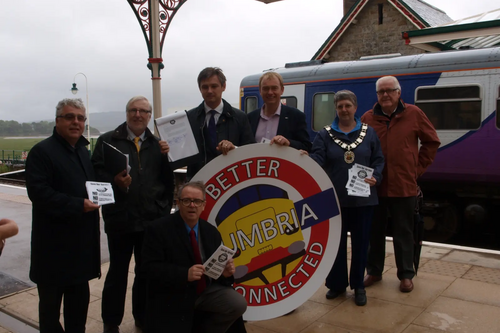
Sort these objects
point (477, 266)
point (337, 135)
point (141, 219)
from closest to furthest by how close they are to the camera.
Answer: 1. point (141, 219)
2. point (337, 135)
3. point (477, 266)

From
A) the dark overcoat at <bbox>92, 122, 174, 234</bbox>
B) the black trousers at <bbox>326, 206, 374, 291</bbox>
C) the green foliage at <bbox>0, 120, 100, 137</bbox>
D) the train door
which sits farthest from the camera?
the green foliage at <bbox>0, 120, 100, 137</bbox>

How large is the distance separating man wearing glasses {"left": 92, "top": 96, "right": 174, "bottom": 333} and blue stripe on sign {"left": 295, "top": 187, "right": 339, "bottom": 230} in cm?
103

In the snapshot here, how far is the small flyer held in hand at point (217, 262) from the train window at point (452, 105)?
643 centimetres

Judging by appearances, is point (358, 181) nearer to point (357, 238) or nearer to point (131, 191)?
point (357, 238)

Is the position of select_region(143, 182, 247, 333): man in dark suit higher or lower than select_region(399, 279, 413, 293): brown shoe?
higher

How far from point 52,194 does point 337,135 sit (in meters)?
2.30

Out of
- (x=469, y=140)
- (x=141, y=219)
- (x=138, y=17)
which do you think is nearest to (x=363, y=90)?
(x=469, y=140)

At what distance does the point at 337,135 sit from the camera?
3.89 meters

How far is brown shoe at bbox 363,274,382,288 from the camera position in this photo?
445 cm

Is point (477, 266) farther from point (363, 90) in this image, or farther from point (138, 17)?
point (138, 17)

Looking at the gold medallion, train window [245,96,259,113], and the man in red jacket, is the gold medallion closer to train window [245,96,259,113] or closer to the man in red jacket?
the man in red jacket

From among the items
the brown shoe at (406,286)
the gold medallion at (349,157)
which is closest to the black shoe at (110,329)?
the gold medallion at (349,157)

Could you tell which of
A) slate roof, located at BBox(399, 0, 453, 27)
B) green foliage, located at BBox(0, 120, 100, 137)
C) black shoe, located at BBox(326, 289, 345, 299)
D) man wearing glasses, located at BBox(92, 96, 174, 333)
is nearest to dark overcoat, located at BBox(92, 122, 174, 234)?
man wearing glasses, located at BBox(92, 96, 174, 333)

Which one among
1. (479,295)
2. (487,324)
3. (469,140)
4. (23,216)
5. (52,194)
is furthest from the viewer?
(23,216)
